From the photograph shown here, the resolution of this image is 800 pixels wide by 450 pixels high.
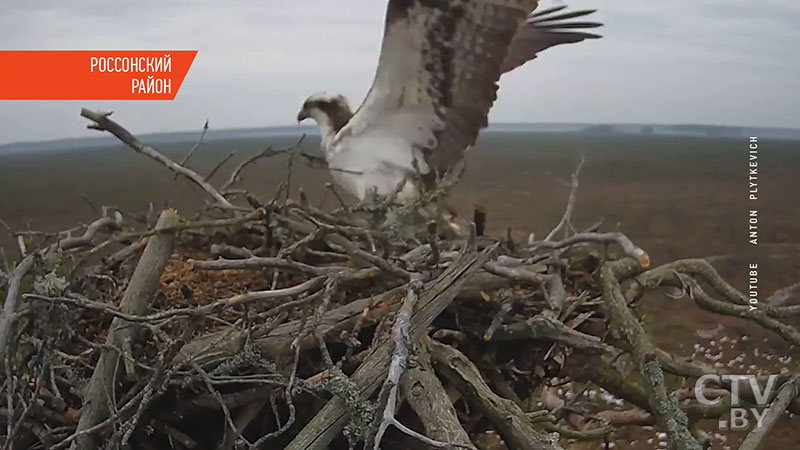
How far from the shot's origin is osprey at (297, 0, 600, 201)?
3.54 ft


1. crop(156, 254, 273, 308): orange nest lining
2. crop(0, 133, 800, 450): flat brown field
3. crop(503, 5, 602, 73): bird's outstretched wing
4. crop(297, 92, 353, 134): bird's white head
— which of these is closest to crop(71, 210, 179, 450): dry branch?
crop(156, 254, 273, 308): orange nest lining

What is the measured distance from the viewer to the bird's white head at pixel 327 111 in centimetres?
135

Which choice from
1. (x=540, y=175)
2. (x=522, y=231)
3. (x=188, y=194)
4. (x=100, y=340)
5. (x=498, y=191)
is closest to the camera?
(x=100, y=340)

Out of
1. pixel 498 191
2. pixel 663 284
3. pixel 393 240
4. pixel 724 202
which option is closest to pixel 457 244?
pixel 393 240

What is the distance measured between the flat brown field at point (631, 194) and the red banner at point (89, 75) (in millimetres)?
143

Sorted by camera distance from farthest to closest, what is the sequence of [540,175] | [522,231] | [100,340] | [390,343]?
1. [540,175]
2. [522,231]
3. [100,340]
4. [390,343]

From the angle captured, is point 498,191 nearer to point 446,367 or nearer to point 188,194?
point 188,194

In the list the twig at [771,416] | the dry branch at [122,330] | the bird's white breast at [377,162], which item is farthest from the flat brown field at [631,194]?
the twig at [771,416]

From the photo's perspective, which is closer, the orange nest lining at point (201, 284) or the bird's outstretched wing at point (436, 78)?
the orange nest lining at point (201, 284)

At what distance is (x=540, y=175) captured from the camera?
214cm

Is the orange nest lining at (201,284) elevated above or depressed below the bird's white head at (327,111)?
below

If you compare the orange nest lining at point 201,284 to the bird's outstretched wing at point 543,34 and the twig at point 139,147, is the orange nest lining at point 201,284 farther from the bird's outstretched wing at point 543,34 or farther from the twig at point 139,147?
the bird's outstretched wing at point 543,34

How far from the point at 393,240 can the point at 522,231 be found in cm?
80

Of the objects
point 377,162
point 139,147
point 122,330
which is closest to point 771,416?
point 122,330
